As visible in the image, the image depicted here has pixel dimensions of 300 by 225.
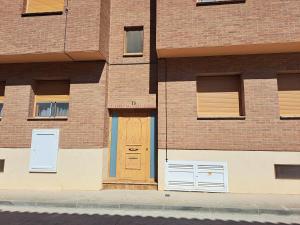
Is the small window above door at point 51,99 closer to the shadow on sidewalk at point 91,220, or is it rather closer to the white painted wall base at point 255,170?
the shadow on sidewalk at point 91,220

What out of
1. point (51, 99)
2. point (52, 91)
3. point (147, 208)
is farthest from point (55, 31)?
point (147, 208)

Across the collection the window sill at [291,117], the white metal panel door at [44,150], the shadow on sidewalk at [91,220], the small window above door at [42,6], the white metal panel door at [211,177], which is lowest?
the shadow on sidewalk at [91,220]

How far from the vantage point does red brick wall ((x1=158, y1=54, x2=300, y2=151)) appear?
7.95m

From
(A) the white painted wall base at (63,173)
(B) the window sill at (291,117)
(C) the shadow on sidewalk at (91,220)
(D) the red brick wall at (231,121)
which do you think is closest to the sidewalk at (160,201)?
(A) the white painted wall base at (63,173)

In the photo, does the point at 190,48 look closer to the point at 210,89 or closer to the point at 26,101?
the point at 210,89

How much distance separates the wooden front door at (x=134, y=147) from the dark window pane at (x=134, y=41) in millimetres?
2374

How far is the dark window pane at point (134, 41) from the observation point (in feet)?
31.2

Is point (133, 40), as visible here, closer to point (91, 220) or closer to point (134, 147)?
point (134, 147)

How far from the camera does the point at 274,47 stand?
788 cm

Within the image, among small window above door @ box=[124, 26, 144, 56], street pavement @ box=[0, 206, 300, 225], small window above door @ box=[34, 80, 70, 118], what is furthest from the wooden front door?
street pavement @ box=[0, 206, 300, 225]

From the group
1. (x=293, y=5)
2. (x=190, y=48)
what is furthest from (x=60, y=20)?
(x=293, y=5)

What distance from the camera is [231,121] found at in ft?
26.8

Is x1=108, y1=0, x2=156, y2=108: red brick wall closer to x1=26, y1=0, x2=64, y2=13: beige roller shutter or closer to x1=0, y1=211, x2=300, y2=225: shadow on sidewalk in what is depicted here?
x1=26, y1=0, x2=64, y2=13: beige roller shutter

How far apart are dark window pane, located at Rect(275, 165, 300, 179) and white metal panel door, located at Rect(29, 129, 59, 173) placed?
6971mm
